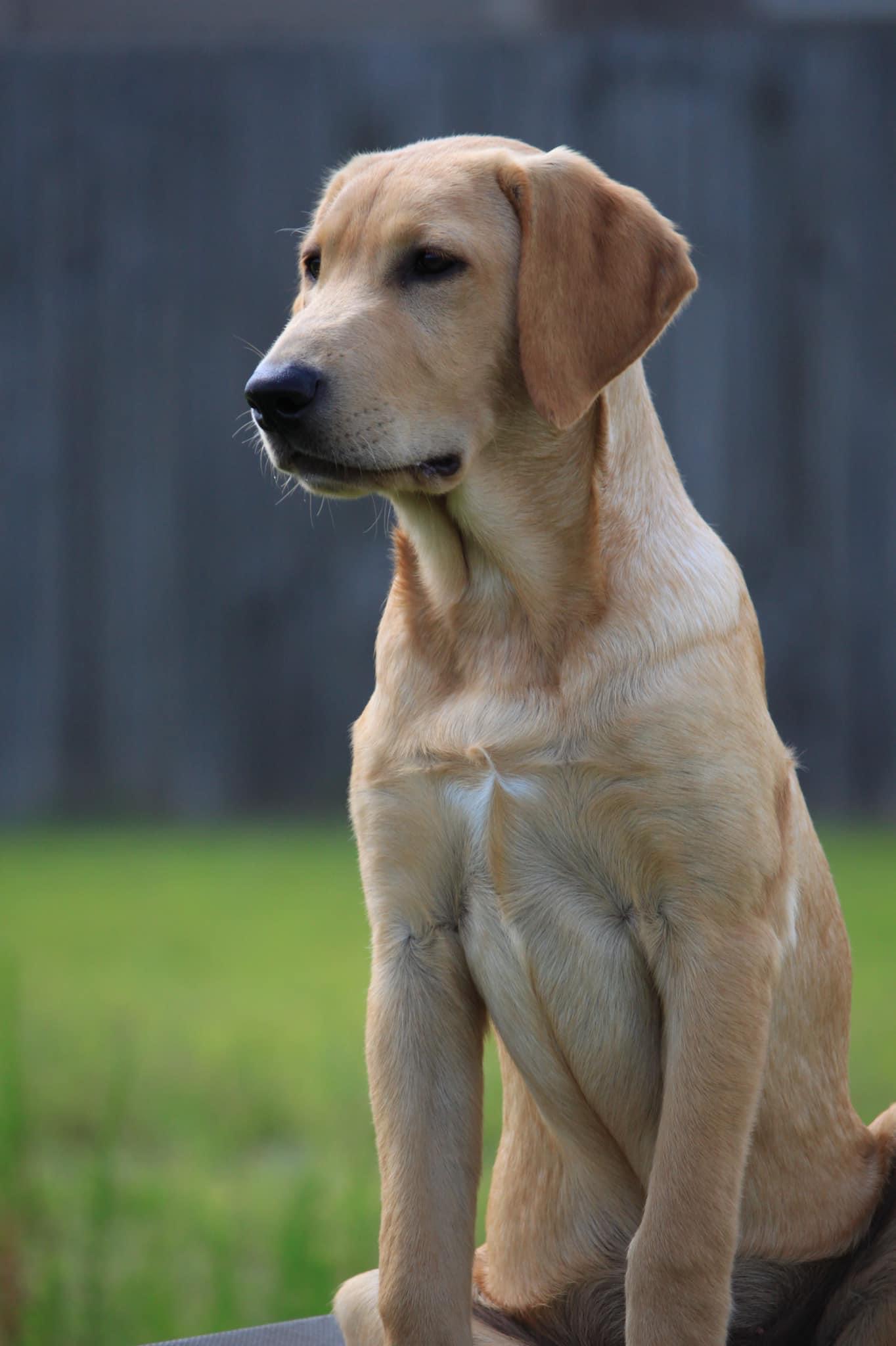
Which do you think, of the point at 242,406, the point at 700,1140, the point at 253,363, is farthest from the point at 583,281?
the point at 242,406

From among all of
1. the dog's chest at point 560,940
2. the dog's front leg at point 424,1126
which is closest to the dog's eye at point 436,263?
the dog's chest at point 560,940

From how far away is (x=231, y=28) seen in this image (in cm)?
1366

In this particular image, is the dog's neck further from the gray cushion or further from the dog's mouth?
the gray cushion

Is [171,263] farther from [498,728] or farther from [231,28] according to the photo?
[231,28]

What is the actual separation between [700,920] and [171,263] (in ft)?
A: 18.2

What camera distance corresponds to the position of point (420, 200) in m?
2.06

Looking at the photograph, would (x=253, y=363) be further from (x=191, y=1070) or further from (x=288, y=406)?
(x=288, y=406)

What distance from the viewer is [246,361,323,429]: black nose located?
1.93 meters

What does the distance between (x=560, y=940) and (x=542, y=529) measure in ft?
1.63

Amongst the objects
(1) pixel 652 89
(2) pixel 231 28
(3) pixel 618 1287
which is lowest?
(3) pixel 618 1287

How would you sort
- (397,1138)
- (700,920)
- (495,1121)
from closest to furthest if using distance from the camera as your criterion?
1. (700,920)
2. (397,1138)
3. (495,1121)

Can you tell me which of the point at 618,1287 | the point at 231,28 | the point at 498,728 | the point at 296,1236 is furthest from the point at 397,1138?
the point at 231,28

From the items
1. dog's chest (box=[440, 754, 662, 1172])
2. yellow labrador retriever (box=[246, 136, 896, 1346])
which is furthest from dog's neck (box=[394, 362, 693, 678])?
dog's chest (box=[440, 754, 662, 1172])

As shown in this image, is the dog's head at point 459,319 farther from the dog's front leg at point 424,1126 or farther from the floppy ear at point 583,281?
the dog's front leg at point 424,1126
